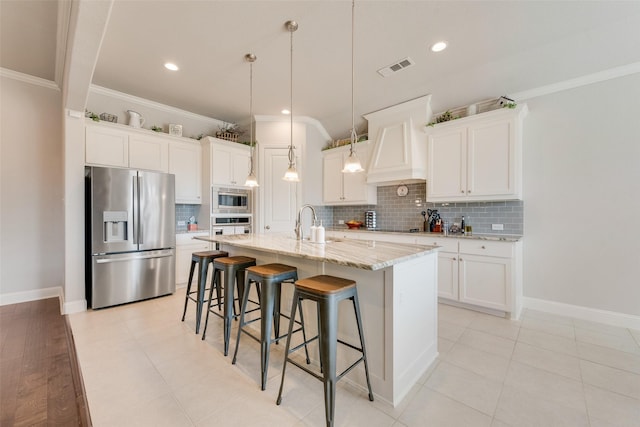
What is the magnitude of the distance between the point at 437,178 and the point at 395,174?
59 centimetres

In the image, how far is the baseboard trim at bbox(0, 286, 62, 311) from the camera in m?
3.43

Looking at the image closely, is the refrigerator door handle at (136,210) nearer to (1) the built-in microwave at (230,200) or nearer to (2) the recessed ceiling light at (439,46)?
(1) the built-in microwave at (230,200)

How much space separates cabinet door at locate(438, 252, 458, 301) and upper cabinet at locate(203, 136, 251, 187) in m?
3.47

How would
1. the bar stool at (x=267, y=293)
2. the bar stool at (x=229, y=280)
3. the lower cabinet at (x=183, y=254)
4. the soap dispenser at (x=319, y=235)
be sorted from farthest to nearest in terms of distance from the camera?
the lower cabinet at (x=183, y=254)
the soap dispenser at (x=319, y=235)
the bar stool at (x=229, y=280)
the bar stool at (x=267, y=293)

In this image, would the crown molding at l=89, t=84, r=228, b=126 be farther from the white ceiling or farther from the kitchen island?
the kitchen island

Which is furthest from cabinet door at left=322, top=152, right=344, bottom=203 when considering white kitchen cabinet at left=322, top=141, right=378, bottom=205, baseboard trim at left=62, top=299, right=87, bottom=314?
baseboard trim at left=62, top=299, right=87, bottom=314

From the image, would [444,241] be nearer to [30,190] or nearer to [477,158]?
[477,158]

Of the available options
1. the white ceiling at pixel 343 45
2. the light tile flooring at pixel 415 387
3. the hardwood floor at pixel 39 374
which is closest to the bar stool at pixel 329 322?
the light tile flooring at pixel 415 387

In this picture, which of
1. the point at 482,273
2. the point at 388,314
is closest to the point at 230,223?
the point at 388,314

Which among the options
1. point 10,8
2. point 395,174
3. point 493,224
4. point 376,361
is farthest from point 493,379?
point 10,8

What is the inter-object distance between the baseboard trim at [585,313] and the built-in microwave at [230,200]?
441 cm

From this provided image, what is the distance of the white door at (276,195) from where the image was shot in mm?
4664

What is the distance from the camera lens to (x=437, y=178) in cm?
371

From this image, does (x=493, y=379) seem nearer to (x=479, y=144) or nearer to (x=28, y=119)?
(x=479, y=144)
